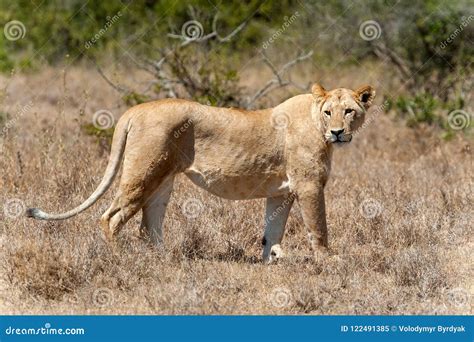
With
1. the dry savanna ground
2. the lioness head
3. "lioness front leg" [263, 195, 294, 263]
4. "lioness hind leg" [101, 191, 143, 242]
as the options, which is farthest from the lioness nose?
"lioness hind leg" [101, 191, 143, 242]

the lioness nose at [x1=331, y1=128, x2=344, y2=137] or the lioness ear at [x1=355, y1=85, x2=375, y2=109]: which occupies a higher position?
the lioness ear at [x1=355, y1=85, x2=375, y2=109]

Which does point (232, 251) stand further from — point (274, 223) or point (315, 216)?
point (315, 216)

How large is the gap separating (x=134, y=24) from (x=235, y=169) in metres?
9.82

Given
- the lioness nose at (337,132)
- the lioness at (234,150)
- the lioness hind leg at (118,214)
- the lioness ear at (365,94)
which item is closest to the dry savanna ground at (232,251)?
the lioness hind leg at (118,214)

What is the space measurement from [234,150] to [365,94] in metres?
1.03

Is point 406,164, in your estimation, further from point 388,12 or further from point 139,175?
point 139,175

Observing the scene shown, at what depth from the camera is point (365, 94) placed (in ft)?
21.6

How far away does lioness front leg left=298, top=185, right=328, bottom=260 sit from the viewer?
650cm

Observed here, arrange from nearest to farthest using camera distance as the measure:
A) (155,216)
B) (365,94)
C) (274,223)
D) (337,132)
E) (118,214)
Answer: (337,132), (118,214), (365,94), (155,216), (274,223)

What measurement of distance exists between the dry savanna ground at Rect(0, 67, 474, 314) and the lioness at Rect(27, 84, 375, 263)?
35 centimetres

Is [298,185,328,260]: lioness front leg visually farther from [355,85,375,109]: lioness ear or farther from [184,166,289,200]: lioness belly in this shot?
[355,85,375,109]: lioness ear

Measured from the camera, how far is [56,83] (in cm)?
1653

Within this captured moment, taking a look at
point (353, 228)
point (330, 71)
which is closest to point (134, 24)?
point (330, 71)

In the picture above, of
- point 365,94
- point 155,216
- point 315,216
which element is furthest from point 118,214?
point 365,94
